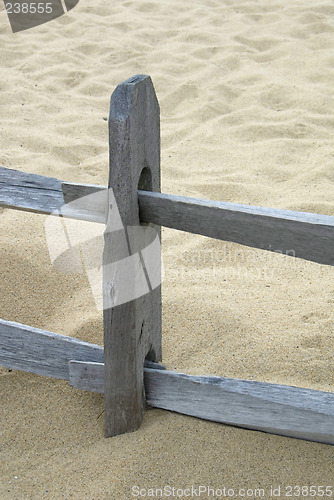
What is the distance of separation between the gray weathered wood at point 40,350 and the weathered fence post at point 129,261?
16 cm

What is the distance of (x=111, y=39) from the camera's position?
5.88 metres

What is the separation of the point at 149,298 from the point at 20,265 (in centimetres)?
125

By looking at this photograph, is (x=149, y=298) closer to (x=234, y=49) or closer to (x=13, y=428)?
(x=13, y=428)

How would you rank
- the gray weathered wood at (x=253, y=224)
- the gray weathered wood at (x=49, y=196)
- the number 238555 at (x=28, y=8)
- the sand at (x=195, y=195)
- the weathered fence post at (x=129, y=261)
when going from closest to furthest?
the gray weathered wood at (x=253, y=224), the weathered fence post at (x=129, y=261), the gray weathered wood at (x=49, y=196), the sand at (x=195, y=195), the number 238555 at (x=28, y=8)

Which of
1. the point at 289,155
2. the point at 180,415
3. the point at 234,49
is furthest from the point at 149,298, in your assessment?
the point at 234,49

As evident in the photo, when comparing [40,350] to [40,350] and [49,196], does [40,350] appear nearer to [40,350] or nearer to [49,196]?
[40,350]

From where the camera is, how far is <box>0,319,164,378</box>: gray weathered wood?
1956 mm

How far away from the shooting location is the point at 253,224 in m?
1.46

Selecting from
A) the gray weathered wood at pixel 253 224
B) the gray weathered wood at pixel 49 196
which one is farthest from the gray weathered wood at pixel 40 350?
the gray weathered wood at pixel 253 224

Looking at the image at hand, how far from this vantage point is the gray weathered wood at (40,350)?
1.96 m

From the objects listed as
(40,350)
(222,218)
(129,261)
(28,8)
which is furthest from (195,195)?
(28,8)

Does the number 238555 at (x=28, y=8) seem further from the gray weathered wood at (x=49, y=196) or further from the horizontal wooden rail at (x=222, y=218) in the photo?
the horizontal wooden rail at (x=222, y=218)

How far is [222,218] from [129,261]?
0.32 m

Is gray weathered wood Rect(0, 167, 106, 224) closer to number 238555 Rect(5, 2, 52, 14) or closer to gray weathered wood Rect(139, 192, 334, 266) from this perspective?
gray weathered wood Rect(139, 192, 334, 266)
